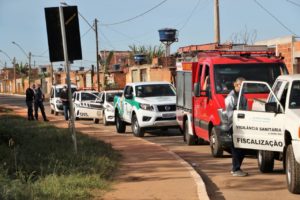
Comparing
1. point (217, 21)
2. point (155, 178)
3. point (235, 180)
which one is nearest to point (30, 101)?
point (217, 21)

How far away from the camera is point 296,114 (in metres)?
8.64

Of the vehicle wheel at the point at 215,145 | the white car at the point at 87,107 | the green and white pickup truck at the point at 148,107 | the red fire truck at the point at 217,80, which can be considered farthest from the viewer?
the white car at the point at 87,107

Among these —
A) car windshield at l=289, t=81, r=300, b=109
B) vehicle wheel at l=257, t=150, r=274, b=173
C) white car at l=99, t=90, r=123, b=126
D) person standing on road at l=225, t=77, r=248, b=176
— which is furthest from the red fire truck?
white car at l=99, t=90, r=123, b=126

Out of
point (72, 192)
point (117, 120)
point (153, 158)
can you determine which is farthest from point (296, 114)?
point (117, 120)

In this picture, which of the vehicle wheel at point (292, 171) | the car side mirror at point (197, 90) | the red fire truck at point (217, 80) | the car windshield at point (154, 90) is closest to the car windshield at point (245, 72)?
the red fire truck at point (217, 80)

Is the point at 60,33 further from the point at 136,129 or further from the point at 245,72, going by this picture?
the point at 136,129

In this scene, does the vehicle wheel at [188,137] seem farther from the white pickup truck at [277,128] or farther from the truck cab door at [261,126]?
the truck cab door at [261,126]

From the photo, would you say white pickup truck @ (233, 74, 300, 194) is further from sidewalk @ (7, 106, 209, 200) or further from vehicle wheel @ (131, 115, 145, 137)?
vehicle wheel @ (131, 115, 145, 137)

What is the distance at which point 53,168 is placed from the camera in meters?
10.3

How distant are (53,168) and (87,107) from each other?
18.2 metres

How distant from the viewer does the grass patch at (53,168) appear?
8156mm

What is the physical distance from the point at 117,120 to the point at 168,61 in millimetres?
20878

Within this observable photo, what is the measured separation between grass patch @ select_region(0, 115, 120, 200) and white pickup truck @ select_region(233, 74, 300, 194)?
8.20 ft

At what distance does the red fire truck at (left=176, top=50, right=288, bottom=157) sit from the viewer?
519 inches
